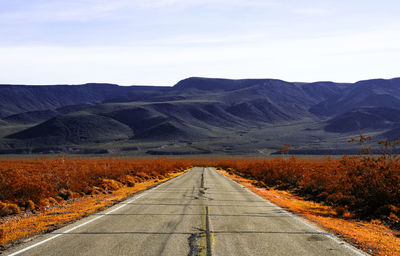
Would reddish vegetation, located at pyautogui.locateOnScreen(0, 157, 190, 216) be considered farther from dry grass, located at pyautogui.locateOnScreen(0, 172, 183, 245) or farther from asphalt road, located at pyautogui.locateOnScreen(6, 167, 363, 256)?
asphalt road, located at pyautogui.locateOnScreen(6, 167, 363, 256)

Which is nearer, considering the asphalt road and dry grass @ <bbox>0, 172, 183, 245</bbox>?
the asphalt road

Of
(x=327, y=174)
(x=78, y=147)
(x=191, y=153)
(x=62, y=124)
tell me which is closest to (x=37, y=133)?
(x=62, y=124)

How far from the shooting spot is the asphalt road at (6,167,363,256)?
802cm

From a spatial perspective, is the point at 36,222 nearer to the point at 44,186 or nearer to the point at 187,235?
the point at 187,235

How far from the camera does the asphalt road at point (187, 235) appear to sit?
8.02 m

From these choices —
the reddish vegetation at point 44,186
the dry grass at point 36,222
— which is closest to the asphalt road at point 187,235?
the dry grass at point 36,222

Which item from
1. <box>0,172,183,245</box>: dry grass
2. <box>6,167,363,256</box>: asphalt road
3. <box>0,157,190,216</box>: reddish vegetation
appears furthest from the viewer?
<box>0,157,190,216</box>: reddish vegetation

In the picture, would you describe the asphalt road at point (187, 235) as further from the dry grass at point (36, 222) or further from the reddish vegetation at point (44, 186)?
the reddish vegetation at point (44, 186)

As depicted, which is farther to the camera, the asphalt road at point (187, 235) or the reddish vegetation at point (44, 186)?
the reddish vegetation at point (44, 186)

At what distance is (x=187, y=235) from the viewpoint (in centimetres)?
940

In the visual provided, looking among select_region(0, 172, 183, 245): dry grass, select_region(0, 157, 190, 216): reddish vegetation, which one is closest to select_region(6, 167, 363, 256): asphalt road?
select_region(0, 172, 183, 245): dry grass

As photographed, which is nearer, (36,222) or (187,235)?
(187,235)

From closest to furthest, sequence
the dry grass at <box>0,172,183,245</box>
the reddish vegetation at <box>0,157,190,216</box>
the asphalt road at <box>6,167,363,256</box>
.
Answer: the asphalt road at <box>6,167,363,256</box>
the dry grass at <box>0,172,183,245</box>
the reddish vegetation at <box>0,157,190,216</box>

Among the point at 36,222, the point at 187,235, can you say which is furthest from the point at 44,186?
the point at 187,235
